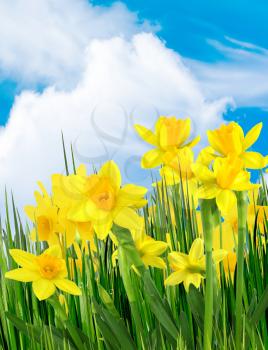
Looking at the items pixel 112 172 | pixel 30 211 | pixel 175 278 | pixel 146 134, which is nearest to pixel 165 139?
pixel 146 134

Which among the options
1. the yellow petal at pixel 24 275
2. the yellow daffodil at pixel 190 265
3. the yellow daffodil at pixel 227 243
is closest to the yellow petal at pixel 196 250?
the yellow daffodil at pixel 190 265

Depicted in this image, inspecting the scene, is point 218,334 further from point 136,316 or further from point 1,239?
point 1,239

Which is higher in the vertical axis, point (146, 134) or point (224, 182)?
point (146, 134)

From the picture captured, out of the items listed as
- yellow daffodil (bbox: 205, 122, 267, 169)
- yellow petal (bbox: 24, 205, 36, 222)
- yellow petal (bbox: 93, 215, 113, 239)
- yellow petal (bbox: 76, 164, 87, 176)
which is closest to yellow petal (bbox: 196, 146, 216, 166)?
yellow daffodil (bbox: 205, 122, 267, 169)

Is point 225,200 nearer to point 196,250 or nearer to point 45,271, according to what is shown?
point 196,250

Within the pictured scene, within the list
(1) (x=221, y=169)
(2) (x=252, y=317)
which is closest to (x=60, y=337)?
(2) (x=252, y=317)

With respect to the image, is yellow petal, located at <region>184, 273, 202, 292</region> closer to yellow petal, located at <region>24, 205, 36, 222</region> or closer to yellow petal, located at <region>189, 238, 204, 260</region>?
yellow petal, located at <region>189, 238, 204, 260</region>
